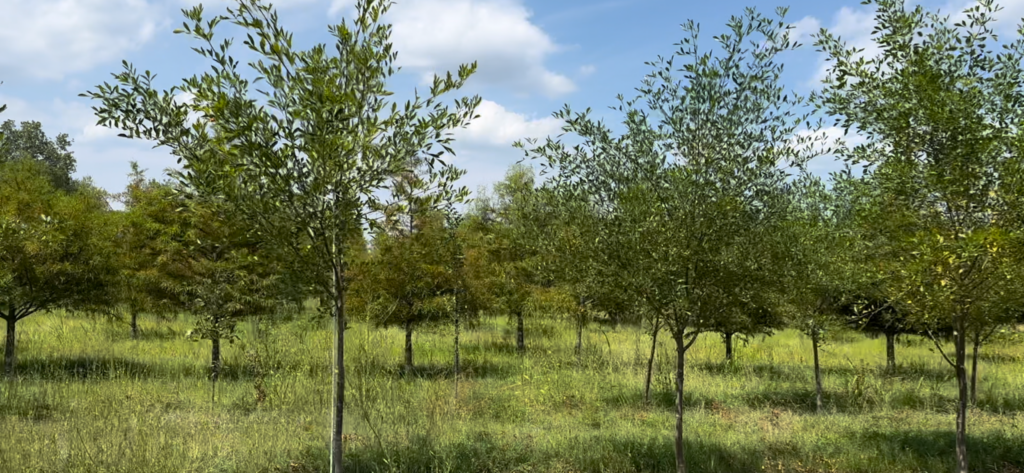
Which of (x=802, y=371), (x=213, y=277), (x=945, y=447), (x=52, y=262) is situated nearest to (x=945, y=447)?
(x=945, y=447)

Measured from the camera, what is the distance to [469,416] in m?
10.2

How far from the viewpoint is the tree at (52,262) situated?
40.8ft

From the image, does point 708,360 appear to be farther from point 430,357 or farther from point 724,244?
point 724,244

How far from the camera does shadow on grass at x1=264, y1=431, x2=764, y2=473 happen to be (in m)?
7.36

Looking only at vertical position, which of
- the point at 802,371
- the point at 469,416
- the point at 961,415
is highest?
the point at 961,415

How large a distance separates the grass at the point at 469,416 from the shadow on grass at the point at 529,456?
30 millimetres

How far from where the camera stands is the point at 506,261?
1900 centimetres

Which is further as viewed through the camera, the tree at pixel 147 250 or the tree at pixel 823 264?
the tree at pixel 147 250

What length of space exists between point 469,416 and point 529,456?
2553 mm

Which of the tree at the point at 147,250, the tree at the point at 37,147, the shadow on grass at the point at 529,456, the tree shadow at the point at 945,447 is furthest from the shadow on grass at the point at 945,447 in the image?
the tree at the point at 37,147

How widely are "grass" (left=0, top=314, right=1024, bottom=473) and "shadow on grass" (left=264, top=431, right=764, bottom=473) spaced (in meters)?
0.03

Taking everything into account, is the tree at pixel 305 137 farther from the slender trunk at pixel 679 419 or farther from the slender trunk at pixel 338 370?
the slender trunk at pixel 679 419

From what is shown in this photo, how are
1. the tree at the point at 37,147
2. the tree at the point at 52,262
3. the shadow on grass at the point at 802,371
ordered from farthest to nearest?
the tree at the point at 37,147, the shadow on grass at the point at 802,371, the tree at the point at 52,262

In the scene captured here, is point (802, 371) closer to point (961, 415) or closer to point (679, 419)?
point (961, 415)
